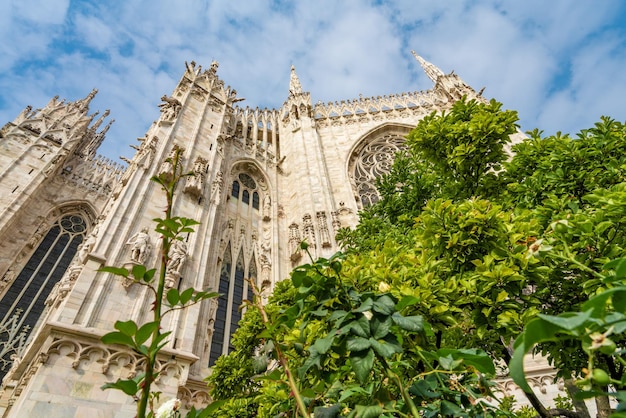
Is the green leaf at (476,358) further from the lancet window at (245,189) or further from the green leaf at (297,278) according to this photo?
the lancet window at (245,189)

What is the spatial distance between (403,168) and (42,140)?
22.2 metres

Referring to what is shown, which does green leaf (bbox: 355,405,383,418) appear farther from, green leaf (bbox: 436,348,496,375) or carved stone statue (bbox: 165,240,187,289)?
carved stone statue (bbox: 165,240,187,289)

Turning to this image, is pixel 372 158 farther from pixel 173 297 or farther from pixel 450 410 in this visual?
pixel 173 297

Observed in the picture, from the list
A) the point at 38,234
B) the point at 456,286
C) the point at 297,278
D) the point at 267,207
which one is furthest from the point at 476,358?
the point at 38,234

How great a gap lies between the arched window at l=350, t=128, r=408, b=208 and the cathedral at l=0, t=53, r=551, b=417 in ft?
0.36

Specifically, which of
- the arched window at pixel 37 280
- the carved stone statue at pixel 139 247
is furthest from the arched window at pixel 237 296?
the arched window at pixel 37 280

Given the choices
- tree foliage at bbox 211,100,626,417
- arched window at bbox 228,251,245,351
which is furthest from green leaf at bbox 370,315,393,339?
arched window at bbox 228,251,245,351

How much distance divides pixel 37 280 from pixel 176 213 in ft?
35.3

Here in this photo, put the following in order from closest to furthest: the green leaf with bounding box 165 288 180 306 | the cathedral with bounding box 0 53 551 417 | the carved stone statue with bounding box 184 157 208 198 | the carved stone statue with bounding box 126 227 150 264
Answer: the green leaf with bounding box 165 288 180 306, the cathedral with bounding box 0 53 551 417, the carved stone statue with bounding box 126 227 150 264, the carved stone statue with bounding box 184 157 208 198

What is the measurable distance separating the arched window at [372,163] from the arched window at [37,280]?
15.8 meters

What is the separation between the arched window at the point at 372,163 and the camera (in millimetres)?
18797

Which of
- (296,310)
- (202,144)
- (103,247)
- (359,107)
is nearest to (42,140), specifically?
(202,144)

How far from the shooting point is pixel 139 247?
8.87m

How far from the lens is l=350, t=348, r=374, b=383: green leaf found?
1409 millimetres
